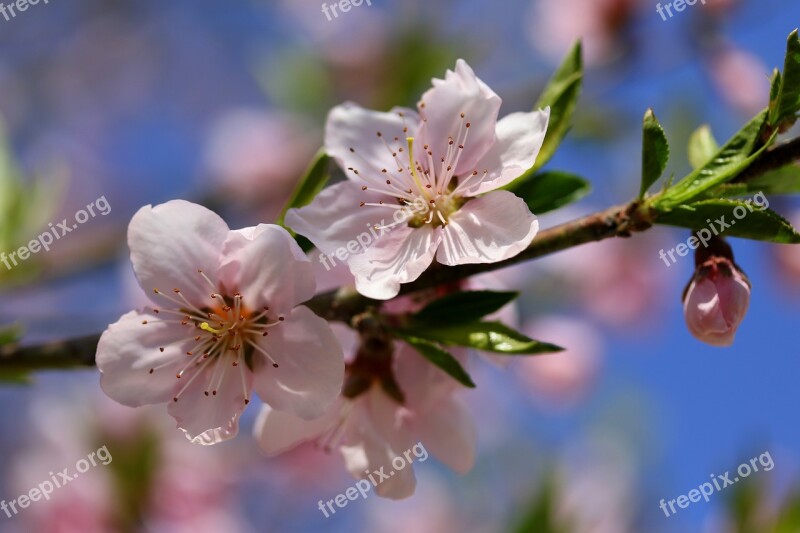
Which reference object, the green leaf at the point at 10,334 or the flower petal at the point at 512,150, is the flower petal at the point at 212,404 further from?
the flower petal at the point at 512,150

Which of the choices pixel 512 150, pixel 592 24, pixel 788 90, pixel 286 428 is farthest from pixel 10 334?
pixel 592 24

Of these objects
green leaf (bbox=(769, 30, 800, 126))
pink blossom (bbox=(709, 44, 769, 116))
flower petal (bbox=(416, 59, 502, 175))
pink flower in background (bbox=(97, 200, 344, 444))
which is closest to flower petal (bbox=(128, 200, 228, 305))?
pink flower in background (bbox=(97, 200, 344, 444))

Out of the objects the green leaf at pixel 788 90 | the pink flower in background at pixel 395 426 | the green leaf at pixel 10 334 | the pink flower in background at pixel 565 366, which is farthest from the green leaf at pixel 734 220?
the pink flower in background at pixel 565 366

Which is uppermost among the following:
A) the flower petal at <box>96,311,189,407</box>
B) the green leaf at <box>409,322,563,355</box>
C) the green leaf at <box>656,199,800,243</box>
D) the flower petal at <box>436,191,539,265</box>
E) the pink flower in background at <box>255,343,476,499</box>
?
the flower petal at <box>96,311,189,407</box>

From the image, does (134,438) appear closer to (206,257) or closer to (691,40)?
(206,257)

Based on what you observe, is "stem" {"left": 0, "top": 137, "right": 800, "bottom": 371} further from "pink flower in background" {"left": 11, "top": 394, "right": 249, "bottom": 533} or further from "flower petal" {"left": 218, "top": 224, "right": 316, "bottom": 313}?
"pink flower in background" {"left": 11, "top": 394, "right": 249, "bottom": 533}

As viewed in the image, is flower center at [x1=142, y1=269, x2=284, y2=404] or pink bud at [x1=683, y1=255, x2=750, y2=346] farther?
flower center at [x1=142, y1=269, x2=284, y2=404]
